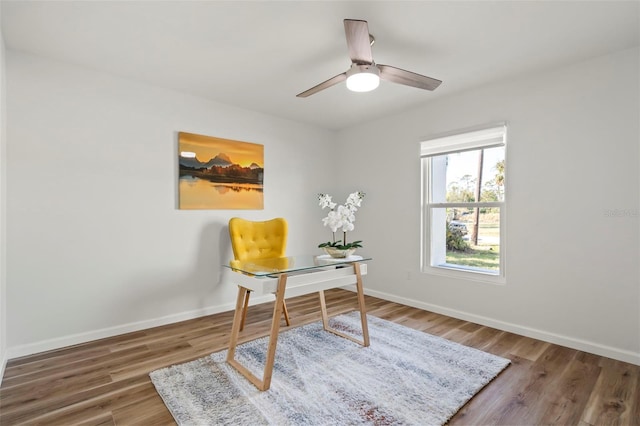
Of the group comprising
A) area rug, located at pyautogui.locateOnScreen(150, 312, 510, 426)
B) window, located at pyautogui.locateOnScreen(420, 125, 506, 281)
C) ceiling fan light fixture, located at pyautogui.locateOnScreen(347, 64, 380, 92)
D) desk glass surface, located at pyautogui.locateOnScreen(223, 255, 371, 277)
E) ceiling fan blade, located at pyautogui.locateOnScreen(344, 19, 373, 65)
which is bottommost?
area rug, located at pyautogui.locateOnScreen(150, 312, 510, 426)

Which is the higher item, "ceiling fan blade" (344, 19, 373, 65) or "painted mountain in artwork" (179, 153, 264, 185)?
"ceiling fan blade" (344, 19, 373, 65)

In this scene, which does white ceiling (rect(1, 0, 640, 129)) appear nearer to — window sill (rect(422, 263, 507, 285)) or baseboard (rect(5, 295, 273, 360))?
window sill (rect(422, 263, 507, 285))

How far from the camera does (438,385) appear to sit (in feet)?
6.72

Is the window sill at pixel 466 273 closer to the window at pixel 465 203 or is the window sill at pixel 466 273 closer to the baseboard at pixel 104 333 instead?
the window at pixel 465 203

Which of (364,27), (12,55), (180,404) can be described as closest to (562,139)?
(364,27)

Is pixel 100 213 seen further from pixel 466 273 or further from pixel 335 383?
pixel 466 273

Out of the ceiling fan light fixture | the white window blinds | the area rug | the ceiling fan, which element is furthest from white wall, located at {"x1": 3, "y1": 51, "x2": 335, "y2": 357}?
the white window blinds

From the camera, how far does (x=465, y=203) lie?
3422 millimetres

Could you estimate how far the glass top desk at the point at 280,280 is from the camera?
204 cm

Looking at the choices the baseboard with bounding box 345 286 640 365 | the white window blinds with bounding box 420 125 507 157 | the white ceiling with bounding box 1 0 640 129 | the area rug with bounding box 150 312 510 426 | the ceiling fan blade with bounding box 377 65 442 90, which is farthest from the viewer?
the white window blinds with bounding box 420 125 507 157

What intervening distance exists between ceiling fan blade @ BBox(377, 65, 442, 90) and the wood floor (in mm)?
2154

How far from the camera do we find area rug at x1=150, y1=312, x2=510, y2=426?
1.75 m

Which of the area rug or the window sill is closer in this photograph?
the area rug

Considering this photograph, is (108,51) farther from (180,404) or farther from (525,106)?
(525,106)
